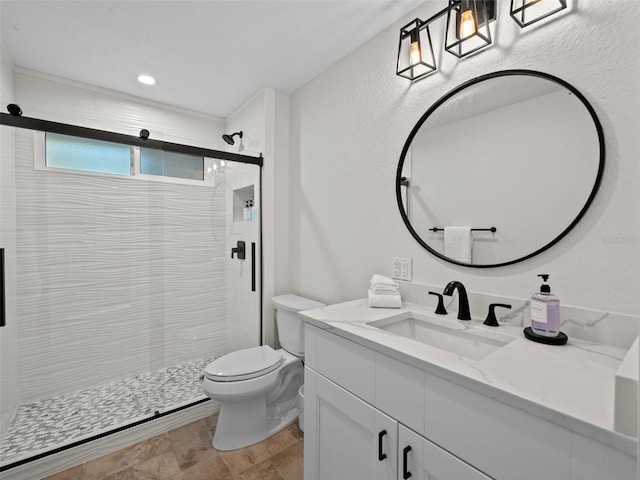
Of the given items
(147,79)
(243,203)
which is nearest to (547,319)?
(243,203)

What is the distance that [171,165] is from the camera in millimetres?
2420

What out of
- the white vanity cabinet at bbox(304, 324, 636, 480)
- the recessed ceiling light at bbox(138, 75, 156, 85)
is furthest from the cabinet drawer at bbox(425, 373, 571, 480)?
the recessed ceiling light at bbox(138, 75, 156, 85)

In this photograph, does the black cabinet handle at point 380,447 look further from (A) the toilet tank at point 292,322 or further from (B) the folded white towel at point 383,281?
(A) the toilet tank at point 292,322

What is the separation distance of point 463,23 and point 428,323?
1279 millimetres

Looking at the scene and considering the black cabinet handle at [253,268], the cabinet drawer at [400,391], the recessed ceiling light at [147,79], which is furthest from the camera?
the black cabinet handle at [253,268]

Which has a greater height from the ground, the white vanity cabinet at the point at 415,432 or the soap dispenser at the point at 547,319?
the soap dispenser at the point at 547,319

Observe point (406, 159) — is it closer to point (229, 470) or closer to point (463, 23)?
point (463, 23)

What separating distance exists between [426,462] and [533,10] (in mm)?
1619

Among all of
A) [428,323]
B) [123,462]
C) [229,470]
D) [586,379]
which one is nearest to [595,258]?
[586,379]

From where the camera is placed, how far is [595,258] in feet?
3.22

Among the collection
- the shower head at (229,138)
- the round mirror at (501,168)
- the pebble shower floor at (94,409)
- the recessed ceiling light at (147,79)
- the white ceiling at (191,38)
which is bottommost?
the pebble shower floor at (94,409)

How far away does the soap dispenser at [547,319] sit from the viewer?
93cm

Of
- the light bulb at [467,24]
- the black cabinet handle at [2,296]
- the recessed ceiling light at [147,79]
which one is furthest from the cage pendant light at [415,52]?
the black cabinet handle at [2,296]

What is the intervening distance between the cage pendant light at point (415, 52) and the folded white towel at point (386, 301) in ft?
3.68
